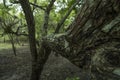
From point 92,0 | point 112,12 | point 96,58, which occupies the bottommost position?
point 96,58

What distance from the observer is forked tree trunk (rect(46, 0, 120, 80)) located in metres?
1.91

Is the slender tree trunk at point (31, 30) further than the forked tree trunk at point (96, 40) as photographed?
Yes

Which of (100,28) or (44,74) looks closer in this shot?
(100,28)

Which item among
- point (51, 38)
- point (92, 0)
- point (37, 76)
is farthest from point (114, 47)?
point (37, 76)

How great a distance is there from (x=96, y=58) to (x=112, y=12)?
517 mm

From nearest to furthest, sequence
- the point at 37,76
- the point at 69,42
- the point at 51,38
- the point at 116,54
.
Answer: the point at 116,54
the point at 69,42
the point at 51,38
the point at 37,76

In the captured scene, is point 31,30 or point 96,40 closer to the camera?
point 96,40

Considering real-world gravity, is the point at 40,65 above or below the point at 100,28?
below

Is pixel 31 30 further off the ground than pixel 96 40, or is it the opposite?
pixel 31 30

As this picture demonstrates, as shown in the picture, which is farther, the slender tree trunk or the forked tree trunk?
the slender tree trunk

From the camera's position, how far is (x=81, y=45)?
2.30m

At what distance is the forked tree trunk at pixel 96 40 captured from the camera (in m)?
1.91

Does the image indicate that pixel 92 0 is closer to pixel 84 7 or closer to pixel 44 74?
pixel 84 7

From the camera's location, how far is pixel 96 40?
2127 mm
